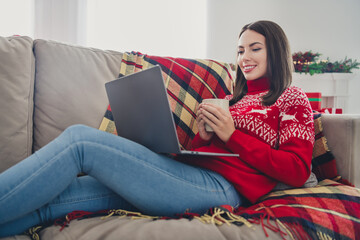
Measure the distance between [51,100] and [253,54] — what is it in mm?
868

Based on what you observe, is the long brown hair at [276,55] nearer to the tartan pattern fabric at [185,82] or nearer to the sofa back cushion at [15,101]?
the tartan pattern fabric at [185,82]

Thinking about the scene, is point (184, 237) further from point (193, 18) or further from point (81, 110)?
point (193, 18)

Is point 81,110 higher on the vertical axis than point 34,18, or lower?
lower

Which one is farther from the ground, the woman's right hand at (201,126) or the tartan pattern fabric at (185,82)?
the tartan pattern fabric at (185,82)

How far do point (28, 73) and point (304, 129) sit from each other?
106cm

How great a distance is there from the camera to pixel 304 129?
2.62 feet

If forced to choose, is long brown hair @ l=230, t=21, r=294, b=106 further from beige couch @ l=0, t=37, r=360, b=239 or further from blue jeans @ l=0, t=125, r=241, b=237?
blue jeans @ l=0, t=125, r=241, b=237

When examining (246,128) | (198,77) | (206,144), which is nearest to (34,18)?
(198,77)

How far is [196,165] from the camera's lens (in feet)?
2.87

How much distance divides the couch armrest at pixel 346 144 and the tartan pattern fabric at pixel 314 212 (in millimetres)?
119

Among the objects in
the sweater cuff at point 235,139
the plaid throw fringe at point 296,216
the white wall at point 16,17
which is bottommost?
the plaid throw fringe at point 296,216

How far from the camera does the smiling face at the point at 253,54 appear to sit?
1.01 meters

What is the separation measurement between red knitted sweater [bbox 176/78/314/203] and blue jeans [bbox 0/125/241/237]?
84mm

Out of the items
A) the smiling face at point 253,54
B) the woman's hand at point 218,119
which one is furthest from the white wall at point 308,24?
the woman's hand at point 218,119
